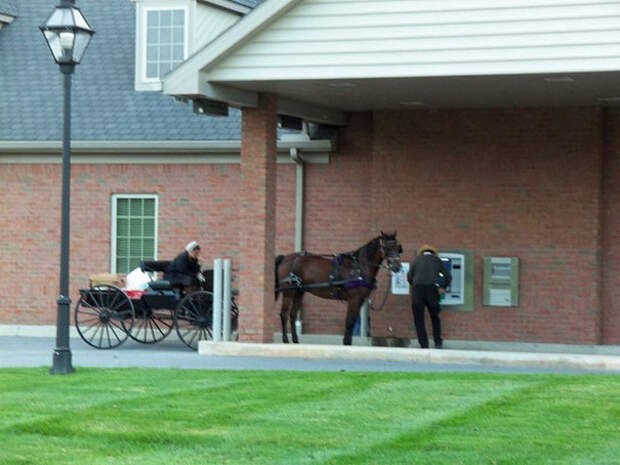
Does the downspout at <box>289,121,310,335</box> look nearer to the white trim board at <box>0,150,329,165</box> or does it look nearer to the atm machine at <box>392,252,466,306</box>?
the white trim board at <box>0,150,329,165</box>

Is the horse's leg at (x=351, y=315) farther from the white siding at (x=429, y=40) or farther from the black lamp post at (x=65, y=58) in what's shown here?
the black lamp post at (x=65, y=58)

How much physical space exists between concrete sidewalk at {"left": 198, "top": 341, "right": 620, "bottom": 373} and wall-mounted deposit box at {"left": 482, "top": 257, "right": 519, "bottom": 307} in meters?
3.08

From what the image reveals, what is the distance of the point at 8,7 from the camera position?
93.5ft

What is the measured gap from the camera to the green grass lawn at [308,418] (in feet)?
37.8

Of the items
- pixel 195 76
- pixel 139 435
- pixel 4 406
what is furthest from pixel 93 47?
pixel 139 435

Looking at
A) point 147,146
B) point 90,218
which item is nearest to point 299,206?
point 147,146

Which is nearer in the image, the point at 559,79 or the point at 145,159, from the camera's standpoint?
the point at 559,79

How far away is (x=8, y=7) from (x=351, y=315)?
10.8 meters

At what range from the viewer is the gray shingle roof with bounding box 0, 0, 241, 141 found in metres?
25.4

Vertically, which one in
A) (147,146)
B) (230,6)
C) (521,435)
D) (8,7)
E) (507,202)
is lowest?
(521,435)

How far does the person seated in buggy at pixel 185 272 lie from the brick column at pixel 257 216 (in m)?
→ 1.66

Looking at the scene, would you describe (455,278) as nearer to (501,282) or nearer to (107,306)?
(501,282)

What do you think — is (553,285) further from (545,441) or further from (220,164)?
(545,441)

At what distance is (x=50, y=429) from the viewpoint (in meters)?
12.7
